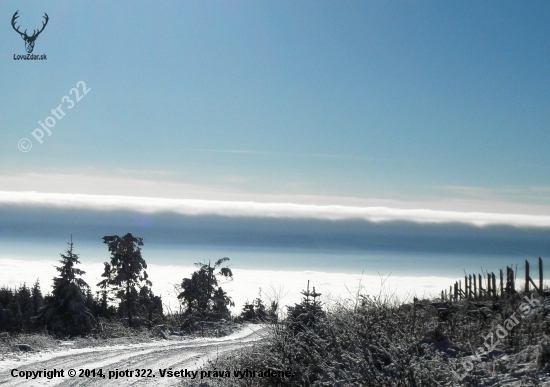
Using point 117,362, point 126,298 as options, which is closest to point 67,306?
point 126,298

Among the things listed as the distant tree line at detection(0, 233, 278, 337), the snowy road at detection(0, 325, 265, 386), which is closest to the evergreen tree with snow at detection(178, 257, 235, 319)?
the distant tree line at detection(0, 233, 278, 337)

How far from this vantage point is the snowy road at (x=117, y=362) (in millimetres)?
13227

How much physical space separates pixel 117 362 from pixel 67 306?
24.7 m

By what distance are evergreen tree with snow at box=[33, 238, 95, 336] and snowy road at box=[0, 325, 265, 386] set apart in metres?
18.4

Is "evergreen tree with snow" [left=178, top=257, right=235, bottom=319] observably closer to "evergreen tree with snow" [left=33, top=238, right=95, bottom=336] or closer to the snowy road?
"evergreen tree with snow" [left=33, top=238, right=95, bottom=336]

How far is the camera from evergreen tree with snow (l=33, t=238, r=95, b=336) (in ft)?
122

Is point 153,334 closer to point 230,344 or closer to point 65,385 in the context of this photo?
point 230,344

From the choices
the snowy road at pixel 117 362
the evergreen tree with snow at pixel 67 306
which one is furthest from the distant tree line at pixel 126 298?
Answer: the snowy road at pixel 117 362

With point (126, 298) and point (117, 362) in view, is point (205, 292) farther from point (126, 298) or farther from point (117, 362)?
point (117, 362)

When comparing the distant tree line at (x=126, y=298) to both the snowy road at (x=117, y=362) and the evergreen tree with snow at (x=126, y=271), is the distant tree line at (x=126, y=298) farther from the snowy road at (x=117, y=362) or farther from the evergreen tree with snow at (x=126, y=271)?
the snowy road at (x=117, y=362)

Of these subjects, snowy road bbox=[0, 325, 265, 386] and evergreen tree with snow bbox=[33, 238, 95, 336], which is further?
evergreen tree with snow bbox=[33, 238, 95, 336]

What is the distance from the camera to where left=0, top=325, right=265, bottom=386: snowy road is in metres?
13.2

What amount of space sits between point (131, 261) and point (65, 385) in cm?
3172

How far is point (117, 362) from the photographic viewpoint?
16.2 metres
